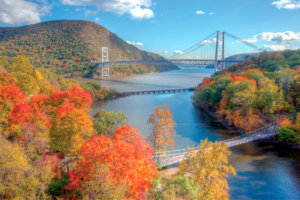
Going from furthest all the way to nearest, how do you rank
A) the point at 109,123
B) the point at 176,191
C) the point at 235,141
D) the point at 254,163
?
the point at 235,141
the point at 254,163
the point at 109,123
the point at 176,191

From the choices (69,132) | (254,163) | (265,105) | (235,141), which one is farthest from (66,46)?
(254,163)

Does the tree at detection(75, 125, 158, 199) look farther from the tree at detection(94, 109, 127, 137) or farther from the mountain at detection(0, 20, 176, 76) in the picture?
the mountain at detection(0, 20, 176, 76)

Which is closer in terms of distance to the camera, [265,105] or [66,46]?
[265,105]

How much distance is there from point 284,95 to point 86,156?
19537 millimetres

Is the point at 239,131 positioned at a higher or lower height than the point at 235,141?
lower

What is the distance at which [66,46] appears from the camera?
69.1 meters

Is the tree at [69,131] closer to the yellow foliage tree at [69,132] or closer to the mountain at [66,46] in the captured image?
the yellow foliage tree at [69,132]

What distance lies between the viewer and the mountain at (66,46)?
5759 cm

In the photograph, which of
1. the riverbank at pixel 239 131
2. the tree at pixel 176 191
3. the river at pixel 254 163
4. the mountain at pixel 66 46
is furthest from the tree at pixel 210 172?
the mountain at pixel 66 46

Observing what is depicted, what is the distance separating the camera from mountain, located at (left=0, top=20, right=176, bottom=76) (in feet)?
189

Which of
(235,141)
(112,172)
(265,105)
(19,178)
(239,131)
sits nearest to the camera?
(112,172)

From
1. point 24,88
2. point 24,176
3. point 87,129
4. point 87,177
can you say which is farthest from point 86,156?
point 24,88

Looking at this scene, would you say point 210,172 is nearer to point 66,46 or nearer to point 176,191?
point 176,191

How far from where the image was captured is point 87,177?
210 inches
